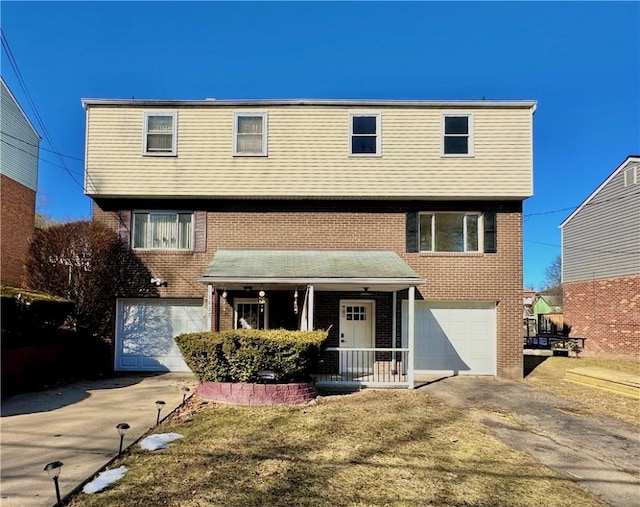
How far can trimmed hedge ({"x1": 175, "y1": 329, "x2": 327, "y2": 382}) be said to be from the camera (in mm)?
8383

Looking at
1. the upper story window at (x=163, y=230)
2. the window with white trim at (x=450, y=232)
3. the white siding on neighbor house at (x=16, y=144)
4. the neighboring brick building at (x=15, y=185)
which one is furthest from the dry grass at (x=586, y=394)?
the white siding on neighbor house at (x=16, y=144)

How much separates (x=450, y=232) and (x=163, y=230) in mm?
8380

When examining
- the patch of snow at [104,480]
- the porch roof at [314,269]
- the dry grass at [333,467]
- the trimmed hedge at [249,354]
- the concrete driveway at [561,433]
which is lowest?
the concrete driveway at [561,433]

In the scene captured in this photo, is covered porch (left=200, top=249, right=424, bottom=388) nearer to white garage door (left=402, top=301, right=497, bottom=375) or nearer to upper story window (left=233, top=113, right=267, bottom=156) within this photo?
white garage door (left=402, top=301, right=497, bottom=375)

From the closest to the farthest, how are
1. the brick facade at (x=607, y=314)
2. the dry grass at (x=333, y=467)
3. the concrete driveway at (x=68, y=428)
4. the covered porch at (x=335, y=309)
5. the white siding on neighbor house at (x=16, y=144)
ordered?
the dry grass at (x=333, y=467) → the concrete driveway at (x=68, y=428) → the covered porch at (x=335, y=309) → the brick facade at (x=607, y=314) → the white siding on neighbor house at (x=16, y=144)

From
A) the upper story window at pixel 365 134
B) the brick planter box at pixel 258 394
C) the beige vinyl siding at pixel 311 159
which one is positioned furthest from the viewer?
the upper story window at pixel 365 134

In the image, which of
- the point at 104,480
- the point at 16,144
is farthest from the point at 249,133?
the point at 16,144

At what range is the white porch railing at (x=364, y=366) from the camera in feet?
37.0

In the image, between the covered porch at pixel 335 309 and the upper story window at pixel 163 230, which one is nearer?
the covered porch at pixel 335 309

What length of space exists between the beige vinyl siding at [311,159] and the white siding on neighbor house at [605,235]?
8.88 m

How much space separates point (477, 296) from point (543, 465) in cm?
710

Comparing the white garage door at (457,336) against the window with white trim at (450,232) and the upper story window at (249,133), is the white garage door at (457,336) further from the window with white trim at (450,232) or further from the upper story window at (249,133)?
the upper story window at (249,133)

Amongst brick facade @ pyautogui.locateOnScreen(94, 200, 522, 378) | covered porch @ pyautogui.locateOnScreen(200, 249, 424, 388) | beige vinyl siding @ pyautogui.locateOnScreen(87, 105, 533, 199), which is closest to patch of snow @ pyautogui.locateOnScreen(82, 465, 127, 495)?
covered porch @ pyautogui.locateOnScreen(200, 249, 424, 388)

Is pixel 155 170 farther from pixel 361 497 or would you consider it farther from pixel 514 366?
pixel 514 366
